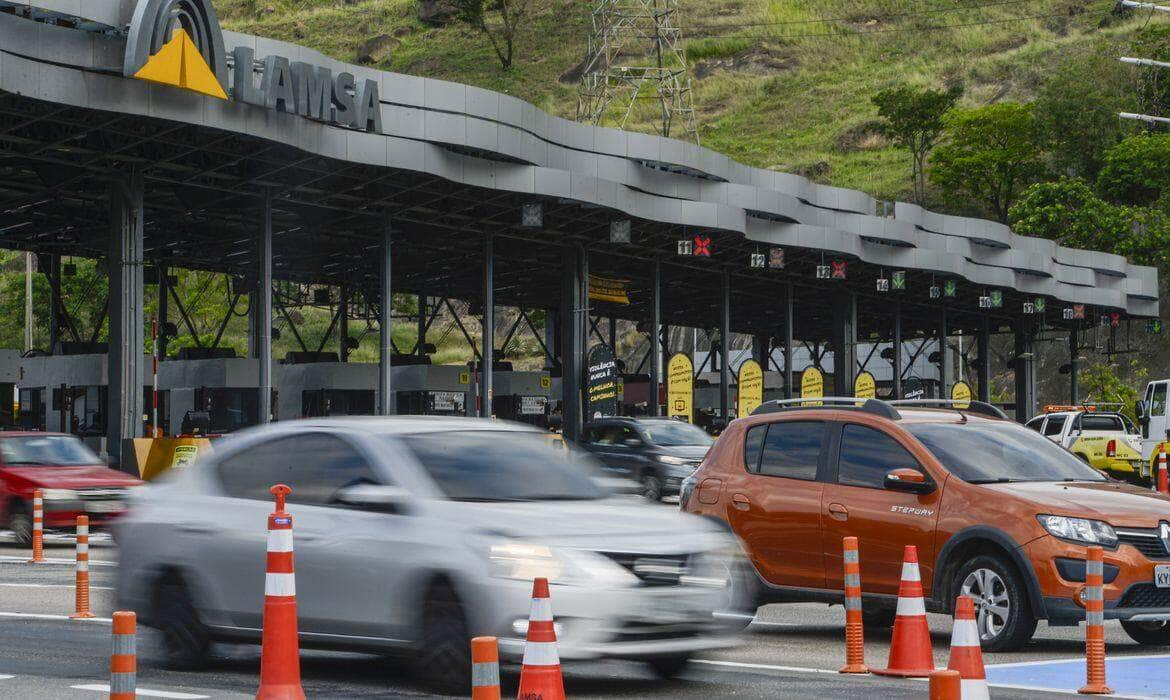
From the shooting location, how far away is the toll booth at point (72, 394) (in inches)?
1777

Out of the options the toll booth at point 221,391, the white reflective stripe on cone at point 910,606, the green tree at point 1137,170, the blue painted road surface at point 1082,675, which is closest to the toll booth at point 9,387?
the toll booth at point 221,391

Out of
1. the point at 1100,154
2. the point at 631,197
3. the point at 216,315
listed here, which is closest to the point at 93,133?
the point at 631,197

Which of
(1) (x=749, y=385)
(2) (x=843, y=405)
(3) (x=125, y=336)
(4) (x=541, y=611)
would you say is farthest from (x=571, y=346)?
(4) (x=541, y=611)

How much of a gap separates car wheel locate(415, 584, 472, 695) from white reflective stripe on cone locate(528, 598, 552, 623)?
2.86 m

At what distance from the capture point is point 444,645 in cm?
1006

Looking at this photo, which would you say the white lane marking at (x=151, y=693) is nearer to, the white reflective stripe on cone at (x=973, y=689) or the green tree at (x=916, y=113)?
the white reflective stripe on cone at (x=973, y=689)

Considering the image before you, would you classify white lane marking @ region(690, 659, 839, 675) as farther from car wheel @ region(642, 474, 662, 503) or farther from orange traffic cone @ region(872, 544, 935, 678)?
car wheel @ region(642, 474, 662, 503)

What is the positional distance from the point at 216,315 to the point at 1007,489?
87489mm

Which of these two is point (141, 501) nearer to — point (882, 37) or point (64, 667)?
point (64, 667)

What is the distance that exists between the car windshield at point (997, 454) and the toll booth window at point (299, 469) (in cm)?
481

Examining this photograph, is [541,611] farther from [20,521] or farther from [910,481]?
[20,521]

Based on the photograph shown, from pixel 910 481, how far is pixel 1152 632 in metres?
2.27

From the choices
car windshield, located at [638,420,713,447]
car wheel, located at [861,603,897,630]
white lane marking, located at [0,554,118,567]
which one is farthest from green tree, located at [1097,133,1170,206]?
car wheel, located at [861,603,897,630]

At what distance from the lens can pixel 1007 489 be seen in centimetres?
1288
